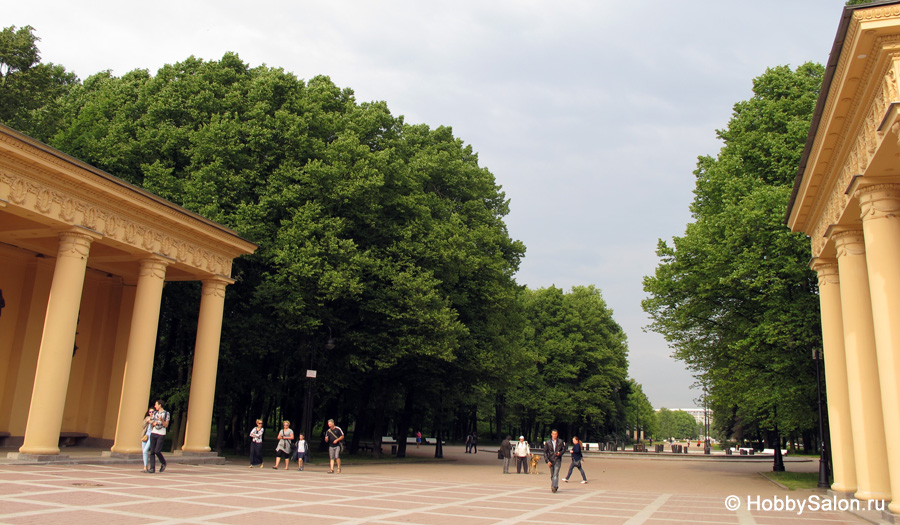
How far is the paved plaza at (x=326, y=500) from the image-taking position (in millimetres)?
9852

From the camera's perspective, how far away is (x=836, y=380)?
17016 mm

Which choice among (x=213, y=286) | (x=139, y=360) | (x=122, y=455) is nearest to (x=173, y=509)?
(x=122, y=455)

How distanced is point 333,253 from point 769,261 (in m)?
16.2

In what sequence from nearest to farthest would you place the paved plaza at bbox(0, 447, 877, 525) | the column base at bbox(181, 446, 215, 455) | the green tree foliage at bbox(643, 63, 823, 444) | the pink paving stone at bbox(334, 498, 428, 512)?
1. the paved plaza at bbox(0, 447, 877, 525)
2. the pink paving stone at bbox(334, 498, 428, 512)
3. the column base at bbox(181, 446, 215, 455)
4. the green tree foliage at bbox(643, 63, 823, 444)

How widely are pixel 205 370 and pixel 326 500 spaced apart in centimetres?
1183

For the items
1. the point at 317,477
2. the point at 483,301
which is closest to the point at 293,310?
the point at 317,477

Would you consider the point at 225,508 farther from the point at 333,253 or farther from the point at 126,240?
the point at 333,253

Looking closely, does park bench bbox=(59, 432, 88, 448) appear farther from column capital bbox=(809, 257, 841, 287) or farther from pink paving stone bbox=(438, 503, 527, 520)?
column capital bbox=(809, 257, 841, 287)

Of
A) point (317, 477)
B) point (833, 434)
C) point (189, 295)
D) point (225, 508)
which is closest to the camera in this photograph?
point (225, 508)

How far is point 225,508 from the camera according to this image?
10.8m

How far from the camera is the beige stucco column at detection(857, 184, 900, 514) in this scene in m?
11.3

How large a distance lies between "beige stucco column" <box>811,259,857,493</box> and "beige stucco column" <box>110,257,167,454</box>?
65.2 feet

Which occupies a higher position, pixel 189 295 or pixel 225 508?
pixel 189 295

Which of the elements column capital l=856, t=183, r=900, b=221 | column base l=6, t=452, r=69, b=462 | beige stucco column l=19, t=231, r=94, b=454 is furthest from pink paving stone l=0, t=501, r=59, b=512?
column capital l=856, t=183, r=900, b=221
